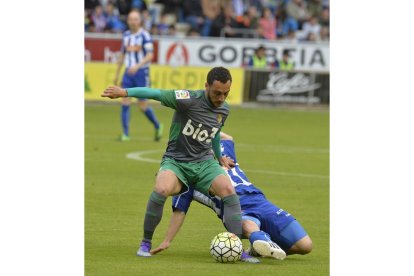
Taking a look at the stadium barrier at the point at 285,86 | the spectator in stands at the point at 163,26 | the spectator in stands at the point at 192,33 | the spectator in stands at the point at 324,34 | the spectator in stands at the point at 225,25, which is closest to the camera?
the stadium barrier at the point at 285,86

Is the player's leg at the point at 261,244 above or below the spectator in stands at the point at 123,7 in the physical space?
below

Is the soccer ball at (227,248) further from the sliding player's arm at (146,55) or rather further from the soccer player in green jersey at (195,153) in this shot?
the sliding player's arm at (146,55)

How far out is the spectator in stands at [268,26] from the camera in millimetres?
35562

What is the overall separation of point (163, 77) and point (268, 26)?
7767 millimetres

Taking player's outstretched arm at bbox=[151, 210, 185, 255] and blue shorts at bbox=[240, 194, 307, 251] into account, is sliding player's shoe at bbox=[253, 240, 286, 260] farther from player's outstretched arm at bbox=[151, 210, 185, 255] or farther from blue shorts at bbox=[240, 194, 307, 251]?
player's outstretched arm at bbox=[151, 210, 185, 255]

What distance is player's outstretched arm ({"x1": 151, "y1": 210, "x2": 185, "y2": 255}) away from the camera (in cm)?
899

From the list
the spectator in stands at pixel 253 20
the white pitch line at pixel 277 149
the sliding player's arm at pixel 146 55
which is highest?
the spectator in stands at pixel 253 20

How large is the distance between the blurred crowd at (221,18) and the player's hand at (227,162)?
2308 centimetres

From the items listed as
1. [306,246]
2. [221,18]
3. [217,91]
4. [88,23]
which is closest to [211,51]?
[221,18]

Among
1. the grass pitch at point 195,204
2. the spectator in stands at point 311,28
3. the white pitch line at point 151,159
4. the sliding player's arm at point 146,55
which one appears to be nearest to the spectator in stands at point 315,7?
the spectator in stands at point 311,28

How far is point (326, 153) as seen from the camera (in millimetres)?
20328

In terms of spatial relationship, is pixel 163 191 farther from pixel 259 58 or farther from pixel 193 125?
pixel 259 58
